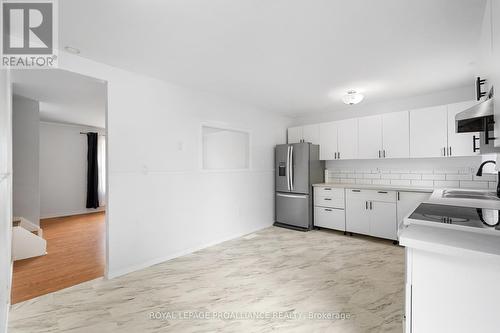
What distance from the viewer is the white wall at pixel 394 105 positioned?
3.62 meters

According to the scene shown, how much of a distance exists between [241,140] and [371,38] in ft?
8.98

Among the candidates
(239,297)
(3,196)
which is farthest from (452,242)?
(3,196)

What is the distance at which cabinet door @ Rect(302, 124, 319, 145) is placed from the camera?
4.88 metres

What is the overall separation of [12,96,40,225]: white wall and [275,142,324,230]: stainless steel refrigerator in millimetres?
4358

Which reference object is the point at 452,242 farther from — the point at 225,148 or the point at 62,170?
the point at 62,170

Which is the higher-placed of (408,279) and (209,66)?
(209,66)

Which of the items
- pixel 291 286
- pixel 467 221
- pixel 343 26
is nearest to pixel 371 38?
pixel 343 26

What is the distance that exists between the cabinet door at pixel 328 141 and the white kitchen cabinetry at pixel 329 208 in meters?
0.69

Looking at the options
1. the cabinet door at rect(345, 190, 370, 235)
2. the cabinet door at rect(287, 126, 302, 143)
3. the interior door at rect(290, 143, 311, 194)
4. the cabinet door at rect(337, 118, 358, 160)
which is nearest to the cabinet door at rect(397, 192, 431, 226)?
the cabinet door at rect(345, 190, 370, 235)

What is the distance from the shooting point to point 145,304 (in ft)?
7.18

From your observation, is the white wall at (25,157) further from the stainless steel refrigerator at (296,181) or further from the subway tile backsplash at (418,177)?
the subway tile backsplash at (418,177)

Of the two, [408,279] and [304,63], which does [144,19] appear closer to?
[304,63]

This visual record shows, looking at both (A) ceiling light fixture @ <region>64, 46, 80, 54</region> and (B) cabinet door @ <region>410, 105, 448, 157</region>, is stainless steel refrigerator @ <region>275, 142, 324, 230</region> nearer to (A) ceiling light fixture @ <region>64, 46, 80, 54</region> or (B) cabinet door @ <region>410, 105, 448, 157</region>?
(B) cabinet door @ <region>410, 105, 448, 157</region>

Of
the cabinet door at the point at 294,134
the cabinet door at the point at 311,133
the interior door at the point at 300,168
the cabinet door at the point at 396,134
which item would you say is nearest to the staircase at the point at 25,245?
the interior door at the point at 300,168
